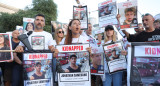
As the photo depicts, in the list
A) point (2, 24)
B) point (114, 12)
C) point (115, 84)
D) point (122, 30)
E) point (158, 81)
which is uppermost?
point (2, 24)

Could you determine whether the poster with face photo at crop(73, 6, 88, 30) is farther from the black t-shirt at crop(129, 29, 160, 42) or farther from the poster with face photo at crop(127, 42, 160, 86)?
the poster with face photo at crop(127, 42, 160, 86)

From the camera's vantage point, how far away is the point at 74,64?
3088 mm

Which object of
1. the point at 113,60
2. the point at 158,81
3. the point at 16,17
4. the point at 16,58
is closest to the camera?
the point at 158,81

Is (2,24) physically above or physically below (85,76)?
above

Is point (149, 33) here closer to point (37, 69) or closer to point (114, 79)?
point (114, 79)

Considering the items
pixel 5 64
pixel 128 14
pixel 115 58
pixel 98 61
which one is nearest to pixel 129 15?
pixel 128 14

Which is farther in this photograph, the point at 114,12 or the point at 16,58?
the point at 114,12

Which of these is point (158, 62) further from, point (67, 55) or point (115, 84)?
point (67, 55)

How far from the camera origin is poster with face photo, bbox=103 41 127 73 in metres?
3.56

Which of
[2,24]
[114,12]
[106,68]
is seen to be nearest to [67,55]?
[106,68]

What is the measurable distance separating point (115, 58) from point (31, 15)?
1073 inches

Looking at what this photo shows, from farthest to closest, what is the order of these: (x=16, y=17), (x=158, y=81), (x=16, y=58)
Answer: (x=16, y=17), (x=16, y=58), (x=158, y=81)

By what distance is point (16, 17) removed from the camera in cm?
3023

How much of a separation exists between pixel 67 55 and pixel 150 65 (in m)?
1.57
